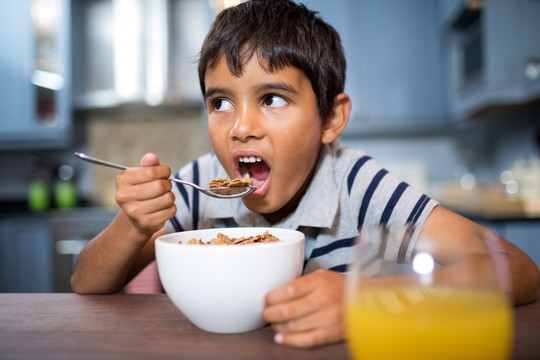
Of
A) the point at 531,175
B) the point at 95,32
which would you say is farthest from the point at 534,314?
the point at 95,32

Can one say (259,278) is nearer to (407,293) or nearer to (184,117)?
(407,293)

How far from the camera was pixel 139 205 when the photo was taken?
2.20 feet

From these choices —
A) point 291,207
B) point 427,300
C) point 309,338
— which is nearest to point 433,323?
point 427,300

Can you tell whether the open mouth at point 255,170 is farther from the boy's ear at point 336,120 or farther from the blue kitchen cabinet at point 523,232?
the blue kitchen cabinet at point 523,232

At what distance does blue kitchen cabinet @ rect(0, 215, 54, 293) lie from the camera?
9.03ft

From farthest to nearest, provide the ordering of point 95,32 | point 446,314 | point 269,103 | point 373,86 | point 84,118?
point 84,118 < point 95,32 < point 373,86 < point 269,103 < point 446,314

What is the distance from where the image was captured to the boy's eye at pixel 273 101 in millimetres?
845

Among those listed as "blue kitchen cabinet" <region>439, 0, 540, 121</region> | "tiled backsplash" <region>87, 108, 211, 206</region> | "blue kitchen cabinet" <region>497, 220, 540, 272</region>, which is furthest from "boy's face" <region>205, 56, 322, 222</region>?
"tiled backsplash" <region>87, 108, 211, 206</region>

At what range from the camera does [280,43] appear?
854 millimetres

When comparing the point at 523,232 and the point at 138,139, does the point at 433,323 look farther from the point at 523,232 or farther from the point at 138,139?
the point at 138,139

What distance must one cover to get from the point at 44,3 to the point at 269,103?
2.80 metres

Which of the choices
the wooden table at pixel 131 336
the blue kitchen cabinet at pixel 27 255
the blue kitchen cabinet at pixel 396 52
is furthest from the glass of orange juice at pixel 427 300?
the blue kitchen cabinet at pixel 27 255

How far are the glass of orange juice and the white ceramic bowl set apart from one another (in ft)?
0.42

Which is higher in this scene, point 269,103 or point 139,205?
point 269,103
